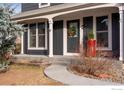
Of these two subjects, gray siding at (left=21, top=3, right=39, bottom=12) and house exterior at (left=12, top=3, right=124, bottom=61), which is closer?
house exterior at (left=12, top=3, right=124, bottom=61)

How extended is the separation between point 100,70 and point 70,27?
6107mm

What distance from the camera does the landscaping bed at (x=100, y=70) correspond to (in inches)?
398

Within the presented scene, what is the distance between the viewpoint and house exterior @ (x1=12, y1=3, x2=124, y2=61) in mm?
13820

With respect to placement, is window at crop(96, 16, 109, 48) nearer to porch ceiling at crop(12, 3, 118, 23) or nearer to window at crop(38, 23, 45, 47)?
porch ceiling at crop(12, 3, 118, 23)

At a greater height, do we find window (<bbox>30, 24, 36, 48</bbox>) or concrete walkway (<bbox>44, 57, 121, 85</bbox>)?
window (<bbox>30, 24, 36, 48</bbox>)

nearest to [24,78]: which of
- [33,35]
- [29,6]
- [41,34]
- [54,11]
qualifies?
[54,11]

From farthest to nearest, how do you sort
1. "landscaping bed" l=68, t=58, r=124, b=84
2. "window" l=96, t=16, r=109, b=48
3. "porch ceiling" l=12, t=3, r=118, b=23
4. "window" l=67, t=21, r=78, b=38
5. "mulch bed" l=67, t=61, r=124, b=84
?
"window" l=67, t=21, r=78, b=38 < "window" l=96, t=16, r=109, b=48 < "porch ceiling" l=12, t=3, r=118, b=23 < "landscaping bed" l=68, t=58, r=124, b=84 < "mulch bed" l=67, t=61, r=124, b=84

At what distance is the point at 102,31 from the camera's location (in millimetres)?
14523

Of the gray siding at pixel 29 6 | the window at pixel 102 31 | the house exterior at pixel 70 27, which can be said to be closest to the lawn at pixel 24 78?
the house exterior at pixel 70 27

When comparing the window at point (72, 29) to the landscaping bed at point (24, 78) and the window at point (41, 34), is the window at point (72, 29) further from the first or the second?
the landscaping bed at point (24, 78)

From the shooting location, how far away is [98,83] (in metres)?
8.75

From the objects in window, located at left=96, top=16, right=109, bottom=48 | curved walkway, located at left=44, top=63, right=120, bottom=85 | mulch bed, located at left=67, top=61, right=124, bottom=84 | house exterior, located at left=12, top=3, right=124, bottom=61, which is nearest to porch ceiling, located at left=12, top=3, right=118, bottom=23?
house exterior, located at left=12, top=3, right=124, bottom=61

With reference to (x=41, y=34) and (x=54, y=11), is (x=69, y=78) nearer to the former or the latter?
(x=54, y=11)
